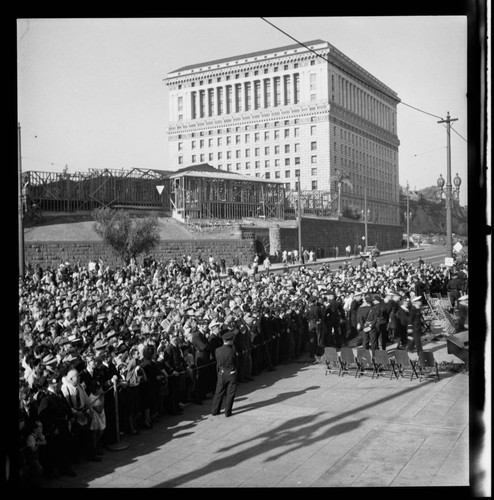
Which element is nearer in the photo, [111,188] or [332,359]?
[332,359]

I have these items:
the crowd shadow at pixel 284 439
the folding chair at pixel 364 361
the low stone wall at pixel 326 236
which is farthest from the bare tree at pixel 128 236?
the crowd shadow at pixel 284 439

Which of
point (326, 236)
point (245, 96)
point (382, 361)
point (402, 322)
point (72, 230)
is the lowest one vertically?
point (382, 361)

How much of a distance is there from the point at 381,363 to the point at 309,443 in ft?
15.3

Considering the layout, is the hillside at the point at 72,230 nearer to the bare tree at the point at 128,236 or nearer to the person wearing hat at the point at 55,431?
the bare tree at the point at 128,236

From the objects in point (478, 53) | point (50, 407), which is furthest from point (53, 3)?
point (50, 407)

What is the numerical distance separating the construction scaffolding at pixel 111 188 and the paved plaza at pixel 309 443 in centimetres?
4561

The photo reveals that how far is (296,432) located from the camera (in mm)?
10055

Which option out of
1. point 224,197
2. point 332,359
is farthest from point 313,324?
point 224,197

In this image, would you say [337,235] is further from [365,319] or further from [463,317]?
[463,317]

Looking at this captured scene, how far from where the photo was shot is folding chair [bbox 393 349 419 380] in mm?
13203

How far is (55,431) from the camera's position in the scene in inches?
325

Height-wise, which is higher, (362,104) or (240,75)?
(362,104)

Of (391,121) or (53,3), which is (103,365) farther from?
(391,121)

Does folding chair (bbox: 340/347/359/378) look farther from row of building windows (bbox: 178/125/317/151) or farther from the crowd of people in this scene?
row of building windows (bbox: 178/125/317/151)
